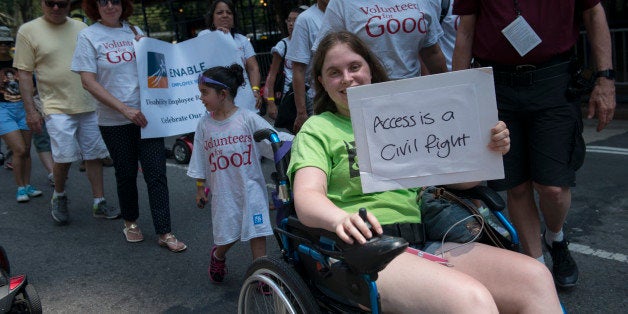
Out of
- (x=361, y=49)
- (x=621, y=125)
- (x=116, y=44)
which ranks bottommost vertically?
(x=621, y=125)

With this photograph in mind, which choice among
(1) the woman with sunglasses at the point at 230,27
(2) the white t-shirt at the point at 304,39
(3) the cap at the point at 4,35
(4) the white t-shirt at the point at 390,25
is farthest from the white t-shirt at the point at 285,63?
(3) the cap at the point at 4,35

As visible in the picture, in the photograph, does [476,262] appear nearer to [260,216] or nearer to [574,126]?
[574,126]

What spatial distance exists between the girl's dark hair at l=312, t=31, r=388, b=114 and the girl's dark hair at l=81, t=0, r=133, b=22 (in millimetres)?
2373

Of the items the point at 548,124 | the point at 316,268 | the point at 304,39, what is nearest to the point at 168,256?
the point at 304,39

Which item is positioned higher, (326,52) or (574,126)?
(326,52)

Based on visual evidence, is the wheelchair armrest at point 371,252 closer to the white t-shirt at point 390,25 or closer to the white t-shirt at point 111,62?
the white t-shirt at point 390,25

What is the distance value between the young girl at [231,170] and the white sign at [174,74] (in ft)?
2.03

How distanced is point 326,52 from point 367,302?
105cm

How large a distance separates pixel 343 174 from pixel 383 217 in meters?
0.22

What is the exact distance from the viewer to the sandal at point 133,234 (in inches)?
183

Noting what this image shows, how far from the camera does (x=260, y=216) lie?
351 cm

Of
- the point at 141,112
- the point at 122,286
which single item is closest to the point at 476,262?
the point at 122,286

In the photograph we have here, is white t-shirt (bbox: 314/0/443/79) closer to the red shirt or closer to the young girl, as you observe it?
the red shirt

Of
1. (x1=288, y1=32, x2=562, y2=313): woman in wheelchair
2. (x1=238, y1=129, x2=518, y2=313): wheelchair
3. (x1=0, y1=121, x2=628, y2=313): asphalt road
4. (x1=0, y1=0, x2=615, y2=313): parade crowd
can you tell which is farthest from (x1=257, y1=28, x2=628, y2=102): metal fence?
(x1=238, y1=129, x2=518, y2=313): wheelchair
